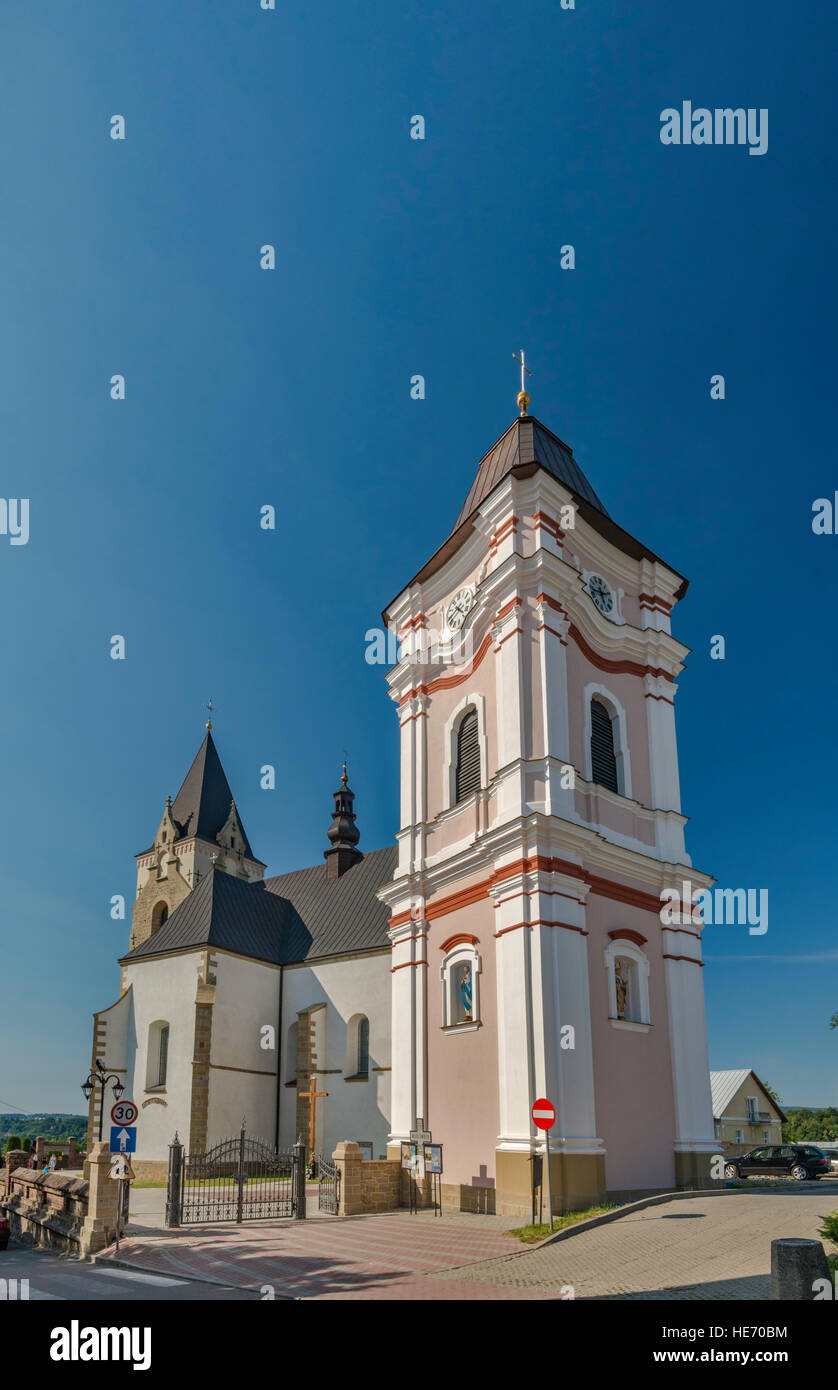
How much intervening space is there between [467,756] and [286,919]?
16270mm

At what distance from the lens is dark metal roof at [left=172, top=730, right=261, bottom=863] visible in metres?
45.7

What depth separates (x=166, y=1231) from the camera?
16156 millimetres

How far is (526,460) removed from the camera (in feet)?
74.0

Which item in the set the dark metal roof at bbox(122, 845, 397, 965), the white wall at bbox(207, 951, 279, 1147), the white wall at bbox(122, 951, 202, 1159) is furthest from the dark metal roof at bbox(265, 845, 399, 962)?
the white wall at bbox(122, 951, 202, 1159)

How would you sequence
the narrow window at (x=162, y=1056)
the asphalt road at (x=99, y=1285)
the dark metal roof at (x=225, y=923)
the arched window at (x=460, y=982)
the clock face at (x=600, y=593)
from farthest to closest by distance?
the dark metal roof at (x=225, y=923)
the narrow window at (x=162, y=1056)
the clock face at (x=600, y=593)
the arched window at (x=460, y=982)
the asphalt road at (x=99, y=1285)

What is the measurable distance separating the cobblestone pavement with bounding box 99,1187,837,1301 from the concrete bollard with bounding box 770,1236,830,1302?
358 centimetres

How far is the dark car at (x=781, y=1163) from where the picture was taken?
27219mm

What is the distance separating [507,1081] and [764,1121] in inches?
1489

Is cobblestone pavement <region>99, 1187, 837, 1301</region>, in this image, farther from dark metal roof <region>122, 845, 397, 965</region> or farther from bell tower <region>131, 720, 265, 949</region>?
bell tower <region>131, 720, 265, 949</region>

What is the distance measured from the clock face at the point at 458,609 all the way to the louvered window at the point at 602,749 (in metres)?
3.91

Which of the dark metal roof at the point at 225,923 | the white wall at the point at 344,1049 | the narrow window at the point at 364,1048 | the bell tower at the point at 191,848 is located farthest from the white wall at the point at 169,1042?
the bell tower at the point at 191,848

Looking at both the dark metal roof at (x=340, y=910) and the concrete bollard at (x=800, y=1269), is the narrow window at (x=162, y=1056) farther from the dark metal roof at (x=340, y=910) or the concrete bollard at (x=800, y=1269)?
the concrete bollard at (x=800, y=1269)
